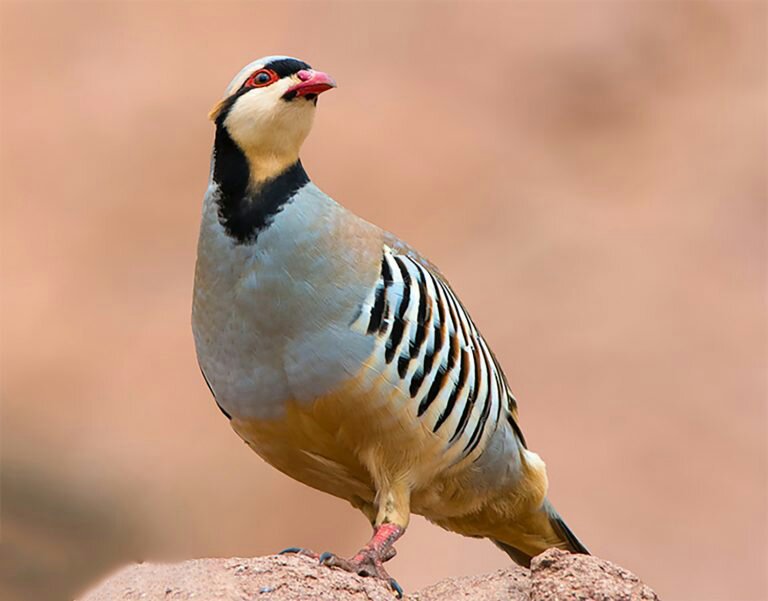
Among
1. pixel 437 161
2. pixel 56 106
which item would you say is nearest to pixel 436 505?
pixel 437 161

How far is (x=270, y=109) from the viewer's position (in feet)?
12.4

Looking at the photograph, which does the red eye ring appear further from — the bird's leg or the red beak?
the bird's leg

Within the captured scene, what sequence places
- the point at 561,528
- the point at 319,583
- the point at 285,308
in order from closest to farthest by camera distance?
the point at 319,583 → the point at 285,308 → the point at 561,528

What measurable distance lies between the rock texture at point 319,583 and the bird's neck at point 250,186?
950mm

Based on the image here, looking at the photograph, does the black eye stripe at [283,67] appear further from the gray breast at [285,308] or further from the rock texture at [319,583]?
the rock texture at [319,583]

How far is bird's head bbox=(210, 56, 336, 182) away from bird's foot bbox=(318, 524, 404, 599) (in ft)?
3.26

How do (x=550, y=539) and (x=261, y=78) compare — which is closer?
(x=261, y=78)

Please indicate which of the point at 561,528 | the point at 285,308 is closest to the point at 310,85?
the point at 285,308

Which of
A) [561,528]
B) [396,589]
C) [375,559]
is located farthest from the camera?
[561,528]

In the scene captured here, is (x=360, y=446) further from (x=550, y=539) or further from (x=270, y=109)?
(x=550, y=539)

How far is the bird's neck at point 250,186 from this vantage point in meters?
3.76

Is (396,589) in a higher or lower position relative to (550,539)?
lower

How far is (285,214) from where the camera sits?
12.3 feet

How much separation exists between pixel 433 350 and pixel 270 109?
2.60 ft
